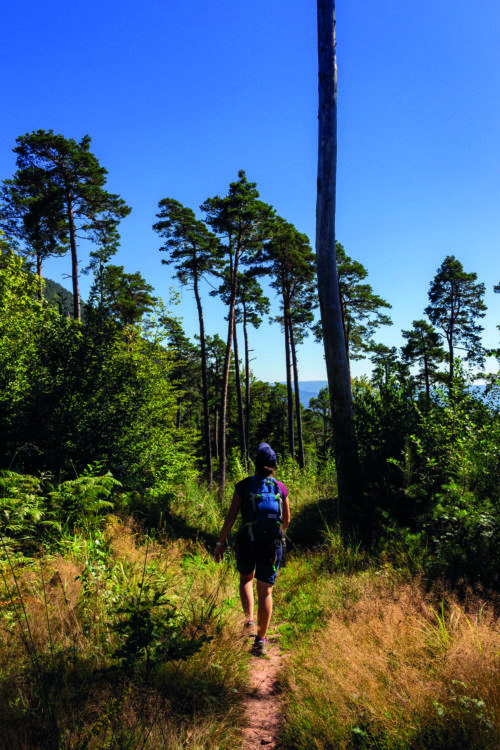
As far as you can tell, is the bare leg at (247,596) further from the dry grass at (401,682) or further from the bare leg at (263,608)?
the dry grass at (401,682)

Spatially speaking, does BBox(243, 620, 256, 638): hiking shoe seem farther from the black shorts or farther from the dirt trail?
the black shorts

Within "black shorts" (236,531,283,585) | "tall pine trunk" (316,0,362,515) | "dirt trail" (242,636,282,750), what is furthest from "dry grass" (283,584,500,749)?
"tall pine trunk" (316,0,362,515)

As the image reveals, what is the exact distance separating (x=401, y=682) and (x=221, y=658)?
140 centimetres

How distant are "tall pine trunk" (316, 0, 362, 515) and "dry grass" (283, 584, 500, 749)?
11.0ft

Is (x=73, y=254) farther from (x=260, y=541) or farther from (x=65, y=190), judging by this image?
(x=260, y=541)

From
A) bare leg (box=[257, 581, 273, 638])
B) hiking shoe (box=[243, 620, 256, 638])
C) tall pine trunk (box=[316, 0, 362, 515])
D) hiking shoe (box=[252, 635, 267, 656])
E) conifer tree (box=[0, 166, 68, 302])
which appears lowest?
hiking shoe (box=[252, 635, 267, 656])

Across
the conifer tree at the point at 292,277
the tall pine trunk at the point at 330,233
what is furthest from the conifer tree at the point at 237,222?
the tall pine trunk at the point at 330,233

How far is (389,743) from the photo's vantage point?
2.07m

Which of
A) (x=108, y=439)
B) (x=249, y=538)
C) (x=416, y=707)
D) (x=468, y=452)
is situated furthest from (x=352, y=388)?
(x=416, y=707)

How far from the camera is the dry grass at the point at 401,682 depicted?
2.08 meters

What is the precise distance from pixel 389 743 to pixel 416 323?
3625 centimetres

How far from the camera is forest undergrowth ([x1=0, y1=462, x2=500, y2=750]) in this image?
84.2 inches

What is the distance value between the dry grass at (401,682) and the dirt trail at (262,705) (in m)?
0.13

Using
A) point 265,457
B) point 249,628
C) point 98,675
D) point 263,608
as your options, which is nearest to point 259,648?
point 249,628
